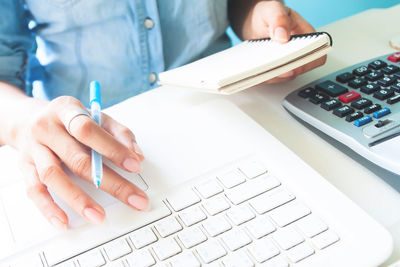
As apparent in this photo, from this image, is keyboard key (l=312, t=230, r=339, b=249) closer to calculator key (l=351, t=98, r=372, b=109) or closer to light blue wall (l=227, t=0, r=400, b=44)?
calculator key (l=351, t=98, r=372, b=109)

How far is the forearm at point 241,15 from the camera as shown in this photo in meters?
0.67

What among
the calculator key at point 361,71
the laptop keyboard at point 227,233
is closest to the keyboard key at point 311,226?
the laptop keyboard at point 227,233

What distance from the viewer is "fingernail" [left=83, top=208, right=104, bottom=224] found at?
0.34 m

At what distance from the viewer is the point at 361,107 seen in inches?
16.6

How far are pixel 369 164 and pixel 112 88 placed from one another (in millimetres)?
429

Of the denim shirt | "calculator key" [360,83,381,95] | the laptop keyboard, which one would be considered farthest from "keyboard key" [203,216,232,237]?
the denim shirt

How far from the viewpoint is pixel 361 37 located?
2.02 ft

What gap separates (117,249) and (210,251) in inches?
2.8

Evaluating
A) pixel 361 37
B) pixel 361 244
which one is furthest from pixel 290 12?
pixel 361 244

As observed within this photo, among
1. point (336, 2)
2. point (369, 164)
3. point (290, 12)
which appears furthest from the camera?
point (336, 2)

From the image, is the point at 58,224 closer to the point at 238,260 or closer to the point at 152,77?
the point at 238,260

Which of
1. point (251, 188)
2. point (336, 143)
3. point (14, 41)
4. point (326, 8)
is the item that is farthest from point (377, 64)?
point (326, 8)

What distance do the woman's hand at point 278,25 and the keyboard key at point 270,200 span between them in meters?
0.18

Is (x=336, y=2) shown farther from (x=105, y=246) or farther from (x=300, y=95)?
(x=105, y=246)
